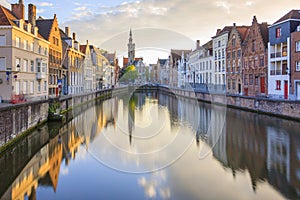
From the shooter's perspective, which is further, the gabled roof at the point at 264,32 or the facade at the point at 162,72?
the facade at the point at 162,72

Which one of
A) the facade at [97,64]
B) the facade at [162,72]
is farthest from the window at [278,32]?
the facade at [162,72]

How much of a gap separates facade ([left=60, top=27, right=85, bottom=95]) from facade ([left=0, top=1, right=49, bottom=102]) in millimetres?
8656

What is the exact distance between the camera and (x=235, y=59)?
41031mm

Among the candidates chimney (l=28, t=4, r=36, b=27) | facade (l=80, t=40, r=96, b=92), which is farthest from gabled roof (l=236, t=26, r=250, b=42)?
chimney (l=28, t=4, r=36, b=27)

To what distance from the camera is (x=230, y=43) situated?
4266cm

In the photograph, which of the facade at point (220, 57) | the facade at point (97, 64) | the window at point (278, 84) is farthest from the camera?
the facade at point (97, 64)

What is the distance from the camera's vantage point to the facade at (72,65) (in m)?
39.5

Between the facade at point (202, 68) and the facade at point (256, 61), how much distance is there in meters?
10.5

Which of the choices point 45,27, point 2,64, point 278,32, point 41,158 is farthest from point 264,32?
point 41,158

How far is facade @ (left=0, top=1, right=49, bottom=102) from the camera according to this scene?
2259cm

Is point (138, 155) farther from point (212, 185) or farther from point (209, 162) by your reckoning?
point (212, 185)

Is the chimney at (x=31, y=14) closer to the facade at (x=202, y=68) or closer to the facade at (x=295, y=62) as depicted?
the facade at (x=295, y=62)

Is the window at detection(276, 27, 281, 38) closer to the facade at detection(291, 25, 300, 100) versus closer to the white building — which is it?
the facade at detection(291, 25, 300, 100)

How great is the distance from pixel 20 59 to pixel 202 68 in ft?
125
